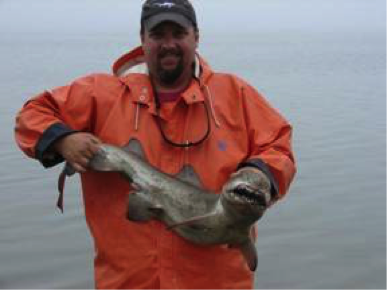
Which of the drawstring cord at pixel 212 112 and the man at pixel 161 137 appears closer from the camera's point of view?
the man at pixel 161 137

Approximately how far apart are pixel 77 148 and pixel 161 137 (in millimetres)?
502

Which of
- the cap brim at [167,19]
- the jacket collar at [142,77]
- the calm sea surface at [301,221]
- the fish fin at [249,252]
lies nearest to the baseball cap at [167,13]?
the cap brim at [167,19]

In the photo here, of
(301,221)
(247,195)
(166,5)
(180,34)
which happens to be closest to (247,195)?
(247,195)

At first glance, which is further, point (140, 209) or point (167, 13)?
point (167, 13)

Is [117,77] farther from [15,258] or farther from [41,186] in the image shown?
[41,186]

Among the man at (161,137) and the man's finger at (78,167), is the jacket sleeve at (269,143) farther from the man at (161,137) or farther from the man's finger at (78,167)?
the man's finger at (78,167)

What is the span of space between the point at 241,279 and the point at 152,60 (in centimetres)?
143

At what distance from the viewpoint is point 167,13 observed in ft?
13.5

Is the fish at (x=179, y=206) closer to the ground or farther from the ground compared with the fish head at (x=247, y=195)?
closer to the ground

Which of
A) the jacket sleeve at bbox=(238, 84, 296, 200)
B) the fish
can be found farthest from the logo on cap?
the fish

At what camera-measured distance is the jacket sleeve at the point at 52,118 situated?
3.87 metres

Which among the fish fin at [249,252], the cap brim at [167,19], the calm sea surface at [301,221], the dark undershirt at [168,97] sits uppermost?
the cap brim at [167,19]

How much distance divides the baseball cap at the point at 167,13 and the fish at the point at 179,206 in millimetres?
836

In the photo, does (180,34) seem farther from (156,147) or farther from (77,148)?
(77,148)
